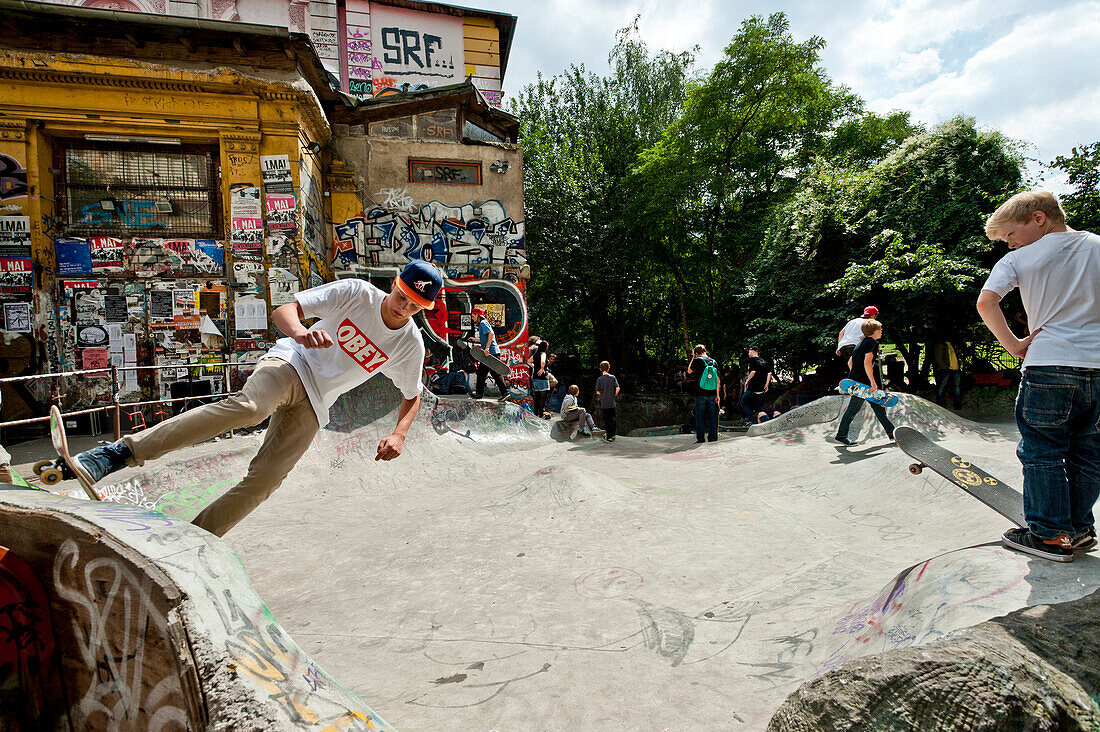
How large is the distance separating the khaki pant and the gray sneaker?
54mm

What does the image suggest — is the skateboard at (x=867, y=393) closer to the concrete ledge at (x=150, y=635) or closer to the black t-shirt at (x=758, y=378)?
the black t-shirt at (x=758, y=378)

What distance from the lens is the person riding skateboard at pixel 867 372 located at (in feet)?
21.8

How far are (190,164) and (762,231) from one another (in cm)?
1386

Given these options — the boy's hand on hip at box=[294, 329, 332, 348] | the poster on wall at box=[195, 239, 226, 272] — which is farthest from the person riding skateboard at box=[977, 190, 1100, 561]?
the poster on wall at box=[195, 239, 226, 272]

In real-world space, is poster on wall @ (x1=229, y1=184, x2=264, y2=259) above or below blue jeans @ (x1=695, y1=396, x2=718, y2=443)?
above

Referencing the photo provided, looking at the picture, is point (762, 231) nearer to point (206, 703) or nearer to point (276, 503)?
point (276, 503)

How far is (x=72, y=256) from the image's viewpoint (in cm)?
927

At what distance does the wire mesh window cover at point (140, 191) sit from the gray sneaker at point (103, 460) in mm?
8454

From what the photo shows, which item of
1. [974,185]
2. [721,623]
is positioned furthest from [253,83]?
[974,185]

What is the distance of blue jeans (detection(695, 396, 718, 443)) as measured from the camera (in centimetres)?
930

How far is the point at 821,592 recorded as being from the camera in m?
2.94

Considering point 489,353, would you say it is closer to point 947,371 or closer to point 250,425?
point 250,425

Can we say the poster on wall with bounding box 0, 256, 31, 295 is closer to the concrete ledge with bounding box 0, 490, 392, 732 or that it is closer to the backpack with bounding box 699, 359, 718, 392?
the concrete ledge with bounding box 0, 490, 392, 732

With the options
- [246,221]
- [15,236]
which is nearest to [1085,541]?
[246,221]
